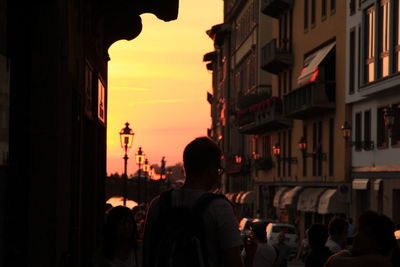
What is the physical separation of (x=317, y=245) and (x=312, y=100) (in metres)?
43.1

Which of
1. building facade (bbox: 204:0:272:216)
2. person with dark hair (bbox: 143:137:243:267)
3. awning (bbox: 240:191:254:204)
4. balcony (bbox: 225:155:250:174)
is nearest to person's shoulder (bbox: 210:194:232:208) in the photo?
person with dark hair (bbox: 143:137:243:267)

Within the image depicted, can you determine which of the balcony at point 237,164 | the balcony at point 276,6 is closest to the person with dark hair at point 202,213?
the balcony at point 276,6

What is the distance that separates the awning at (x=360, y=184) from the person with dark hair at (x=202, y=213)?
4104 centimetres

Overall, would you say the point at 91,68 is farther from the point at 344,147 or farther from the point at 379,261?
the point at 344,147

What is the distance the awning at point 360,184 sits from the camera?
1813 inches

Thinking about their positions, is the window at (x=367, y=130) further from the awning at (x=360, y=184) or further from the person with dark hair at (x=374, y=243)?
the person with dark hair at (x=374, y=243)

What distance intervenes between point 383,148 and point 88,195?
3310 cm

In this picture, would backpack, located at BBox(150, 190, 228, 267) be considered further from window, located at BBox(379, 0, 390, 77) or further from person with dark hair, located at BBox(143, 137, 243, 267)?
window, located at BBox(379, 0, 390, 77)

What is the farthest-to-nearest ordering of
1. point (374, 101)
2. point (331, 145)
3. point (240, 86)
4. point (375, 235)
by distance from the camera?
point (240, 86)
point (331, 145)
point (374, 101)
point (375, 235)

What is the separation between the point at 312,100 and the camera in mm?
52938

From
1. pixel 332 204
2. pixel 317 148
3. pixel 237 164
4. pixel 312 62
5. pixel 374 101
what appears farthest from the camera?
pixel 237 164

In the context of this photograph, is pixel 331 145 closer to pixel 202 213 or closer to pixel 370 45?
pixel 370 45

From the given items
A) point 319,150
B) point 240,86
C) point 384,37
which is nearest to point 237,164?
point 240,86

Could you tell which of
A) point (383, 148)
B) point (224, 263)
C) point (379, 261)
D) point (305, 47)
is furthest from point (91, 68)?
point (305, 47)
